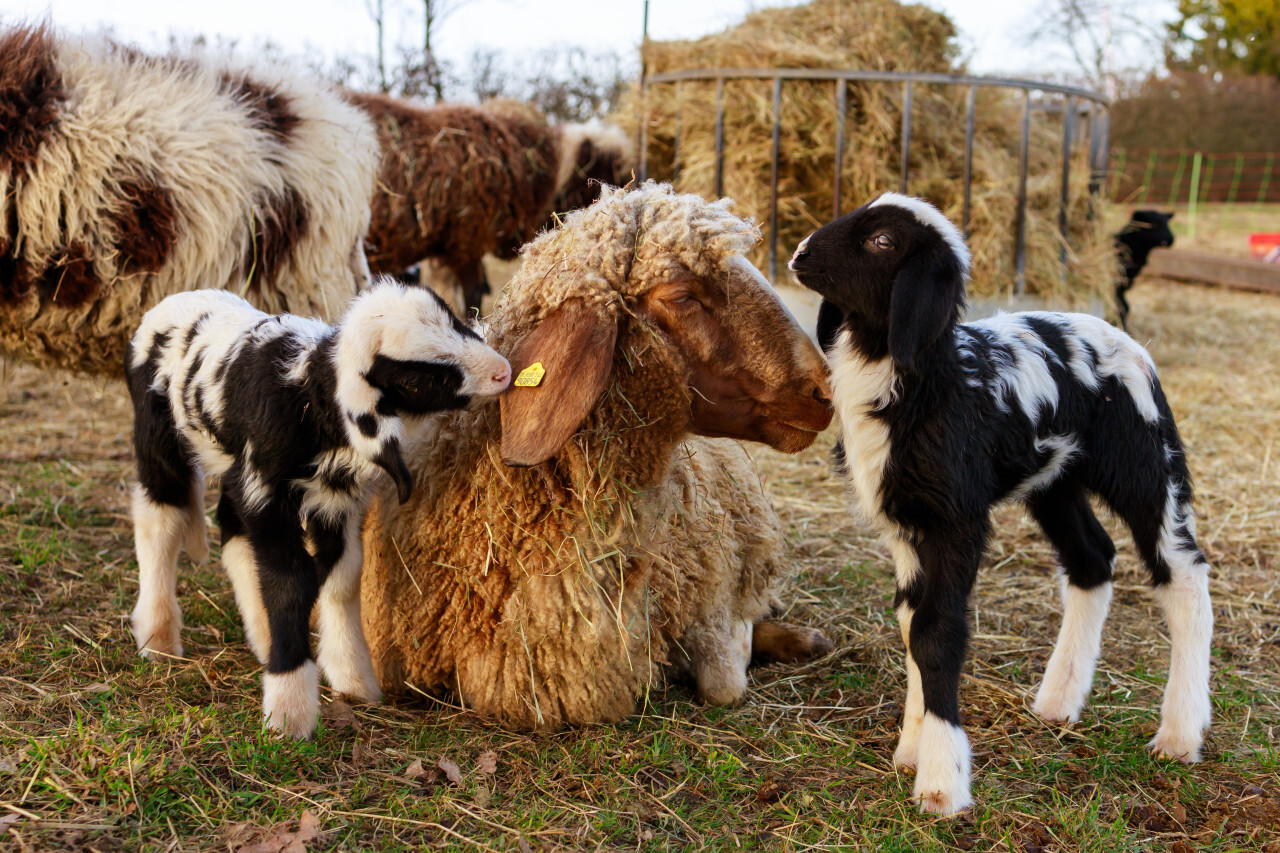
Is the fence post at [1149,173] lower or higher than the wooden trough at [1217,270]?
higher

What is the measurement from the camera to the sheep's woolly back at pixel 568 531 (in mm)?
2582

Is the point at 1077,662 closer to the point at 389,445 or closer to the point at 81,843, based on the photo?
the point at 389,445

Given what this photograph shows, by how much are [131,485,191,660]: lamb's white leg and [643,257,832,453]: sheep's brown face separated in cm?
175

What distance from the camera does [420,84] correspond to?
13820mm

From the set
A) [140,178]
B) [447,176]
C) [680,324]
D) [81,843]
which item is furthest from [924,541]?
[447,176]

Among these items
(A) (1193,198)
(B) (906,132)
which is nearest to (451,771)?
(B) (906,132)

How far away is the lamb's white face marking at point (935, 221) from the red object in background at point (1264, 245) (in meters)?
15.1

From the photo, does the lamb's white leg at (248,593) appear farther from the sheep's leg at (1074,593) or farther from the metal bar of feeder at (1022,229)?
the metal bar of feeder at (1022,229)

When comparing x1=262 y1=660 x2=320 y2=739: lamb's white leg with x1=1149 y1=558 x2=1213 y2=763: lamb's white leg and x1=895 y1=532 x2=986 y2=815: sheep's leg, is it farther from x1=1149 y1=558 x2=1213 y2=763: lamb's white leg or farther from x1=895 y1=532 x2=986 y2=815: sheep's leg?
x1=1149 y1=558 x2=1213 y2=763: lamb's white leg

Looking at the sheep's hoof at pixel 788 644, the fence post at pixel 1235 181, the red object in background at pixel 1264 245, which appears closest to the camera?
the sheep's hoof at pixel 788 644

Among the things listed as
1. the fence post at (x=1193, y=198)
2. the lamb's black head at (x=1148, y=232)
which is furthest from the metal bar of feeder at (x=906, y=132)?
the fence post at (x=1193, y=198)

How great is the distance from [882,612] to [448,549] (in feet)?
5.92

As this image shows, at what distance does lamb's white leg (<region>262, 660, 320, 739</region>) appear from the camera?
2.51 metres

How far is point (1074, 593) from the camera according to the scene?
9.80 ft
